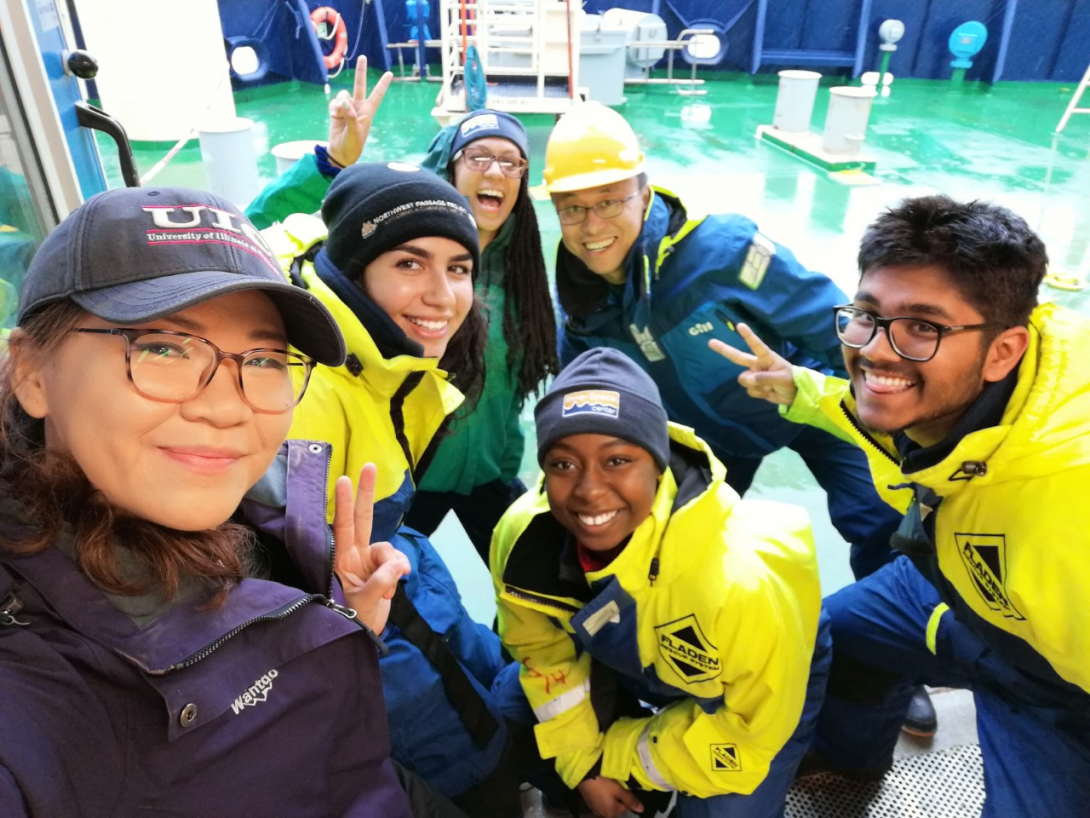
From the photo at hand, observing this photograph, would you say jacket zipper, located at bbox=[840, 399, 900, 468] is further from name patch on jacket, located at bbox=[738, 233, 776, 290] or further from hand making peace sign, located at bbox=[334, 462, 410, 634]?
hand making peace sign, located at bbox=[334, 462, 410, 634]

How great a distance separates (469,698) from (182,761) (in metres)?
0.89

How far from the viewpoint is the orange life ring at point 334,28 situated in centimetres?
941

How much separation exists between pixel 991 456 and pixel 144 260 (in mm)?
1367

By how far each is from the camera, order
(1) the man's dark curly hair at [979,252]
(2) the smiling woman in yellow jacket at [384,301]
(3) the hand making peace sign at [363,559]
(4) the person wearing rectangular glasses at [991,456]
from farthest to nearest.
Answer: (2) the smiling woman in yellow jacket at [384,301]
(1) the man's dark curly hair at [979,252]
(4) the person wearing rectangular glasses at [991,456]
(3) the hand making peace sign at [363,559]

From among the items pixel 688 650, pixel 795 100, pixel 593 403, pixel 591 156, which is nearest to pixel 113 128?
pixel 591 156

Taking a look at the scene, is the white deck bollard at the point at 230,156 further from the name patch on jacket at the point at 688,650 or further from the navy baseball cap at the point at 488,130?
the name patch on jacket at the point at 688,650

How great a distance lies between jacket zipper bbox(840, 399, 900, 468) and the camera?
5.27 ft

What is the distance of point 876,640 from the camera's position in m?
1.82

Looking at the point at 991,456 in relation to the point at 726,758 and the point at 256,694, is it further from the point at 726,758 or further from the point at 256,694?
Result: the point at 256,694

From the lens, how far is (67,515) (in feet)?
2.66

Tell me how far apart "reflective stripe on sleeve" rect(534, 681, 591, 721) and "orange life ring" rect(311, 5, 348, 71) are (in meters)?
9.80

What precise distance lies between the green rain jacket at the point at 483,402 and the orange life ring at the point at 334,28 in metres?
8.30

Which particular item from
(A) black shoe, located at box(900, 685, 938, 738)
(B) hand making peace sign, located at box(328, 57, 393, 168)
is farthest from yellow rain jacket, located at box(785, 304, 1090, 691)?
(B) hand making peace sign, located at box(328, 57, 393, 168)

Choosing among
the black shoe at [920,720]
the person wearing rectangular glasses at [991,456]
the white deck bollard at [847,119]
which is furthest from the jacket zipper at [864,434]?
the white deck bollard at [847,119]
